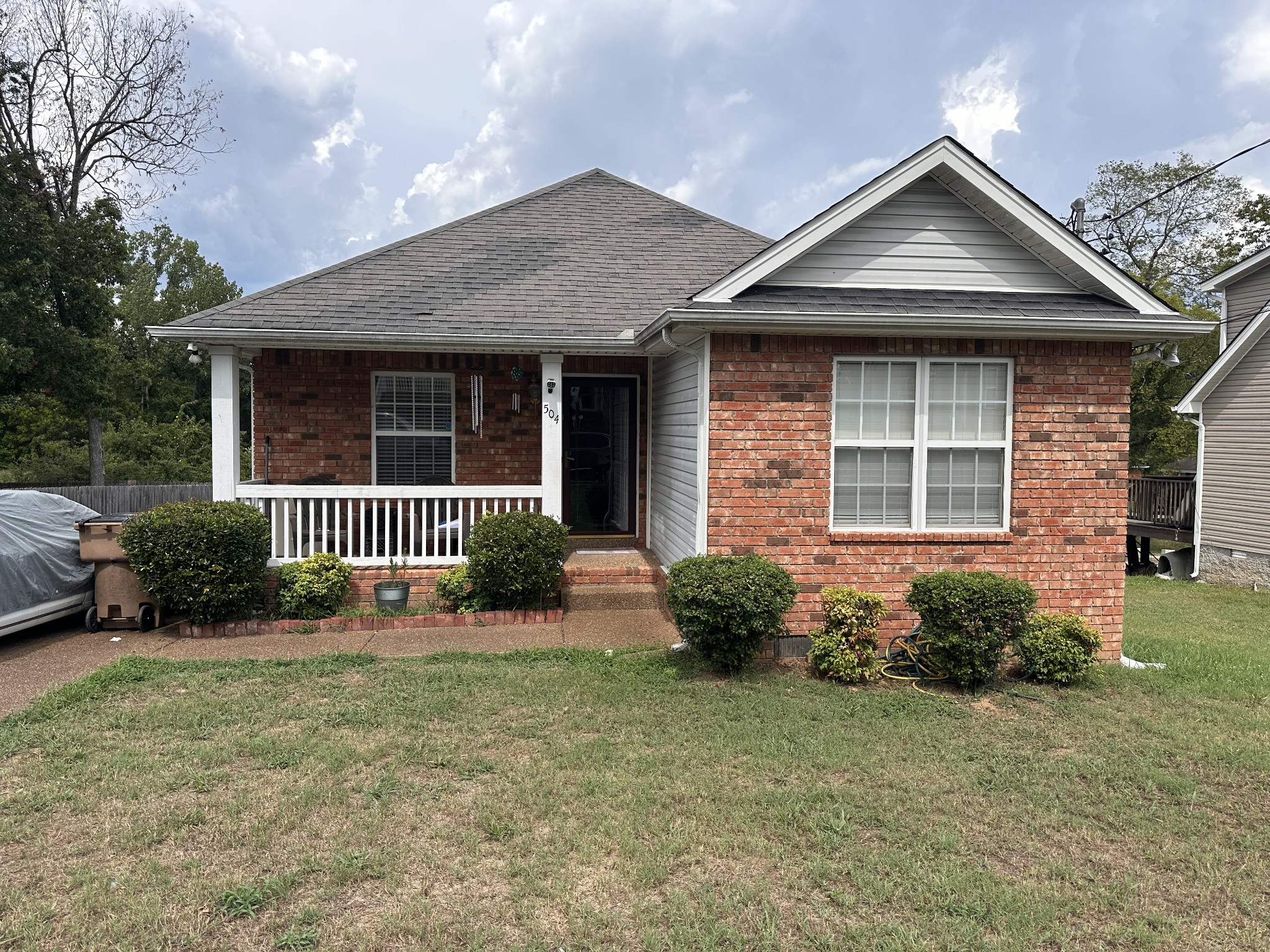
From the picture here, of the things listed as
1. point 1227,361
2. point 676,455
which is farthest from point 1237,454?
point 676,455

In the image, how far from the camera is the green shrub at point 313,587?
7598 millimetres

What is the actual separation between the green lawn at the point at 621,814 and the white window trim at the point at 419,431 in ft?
12.5

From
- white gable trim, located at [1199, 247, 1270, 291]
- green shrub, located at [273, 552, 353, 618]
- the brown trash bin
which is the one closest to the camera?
the brown trash bin

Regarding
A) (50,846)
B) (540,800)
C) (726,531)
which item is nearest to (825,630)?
(726,531)

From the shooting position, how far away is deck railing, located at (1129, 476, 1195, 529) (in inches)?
634

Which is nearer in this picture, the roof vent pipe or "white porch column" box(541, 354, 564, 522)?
"white porch column" box(541, 354, 564, 522)

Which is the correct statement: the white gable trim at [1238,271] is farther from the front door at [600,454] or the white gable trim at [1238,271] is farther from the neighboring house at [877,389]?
the front door at [600,454]

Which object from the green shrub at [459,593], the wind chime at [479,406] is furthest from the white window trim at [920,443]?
the wind chime at [479,406]

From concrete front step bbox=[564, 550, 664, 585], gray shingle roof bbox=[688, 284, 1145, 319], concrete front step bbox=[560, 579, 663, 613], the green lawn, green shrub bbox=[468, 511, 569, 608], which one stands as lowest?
the green lawn

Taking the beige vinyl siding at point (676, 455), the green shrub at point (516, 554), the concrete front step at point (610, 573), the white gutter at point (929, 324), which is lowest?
the concrete front step at point (610, 573)

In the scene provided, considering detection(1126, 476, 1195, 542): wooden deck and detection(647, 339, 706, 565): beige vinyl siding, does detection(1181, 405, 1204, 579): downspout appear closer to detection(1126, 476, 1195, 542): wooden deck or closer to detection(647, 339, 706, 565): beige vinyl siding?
detection(1126, 476, 1195, 542): wooden deck

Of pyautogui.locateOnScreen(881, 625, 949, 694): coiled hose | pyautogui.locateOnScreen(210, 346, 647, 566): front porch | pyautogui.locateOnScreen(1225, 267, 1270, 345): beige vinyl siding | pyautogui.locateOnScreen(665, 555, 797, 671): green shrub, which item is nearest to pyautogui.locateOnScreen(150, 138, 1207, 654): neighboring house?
pyautogui.locateOnScreen(210, 346, 647, 566): front porch

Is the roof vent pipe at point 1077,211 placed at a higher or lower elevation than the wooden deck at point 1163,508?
higher

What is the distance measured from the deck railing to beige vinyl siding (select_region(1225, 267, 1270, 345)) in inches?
123
